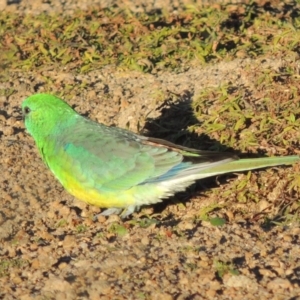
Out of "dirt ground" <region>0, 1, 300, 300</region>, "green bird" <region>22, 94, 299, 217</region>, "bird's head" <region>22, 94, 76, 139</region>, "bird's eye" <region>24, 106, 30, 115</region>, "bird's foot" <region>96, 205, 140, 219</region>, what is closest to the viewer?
"dirt ground" <region>0, 1, 300, 300</region>

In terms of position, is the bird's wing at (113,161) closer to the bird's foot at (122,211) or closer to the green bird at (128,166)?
the green bird at (128,166)

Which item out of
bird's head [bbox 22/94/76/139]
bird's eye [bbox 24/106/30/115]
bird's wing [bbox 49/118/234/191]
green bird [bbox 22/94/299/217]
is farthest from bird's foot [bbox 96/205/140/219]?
bird's eye [bbox 24/106/30/115]

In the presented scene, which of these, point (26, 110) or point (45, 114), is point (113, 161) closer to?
point (45, 114)

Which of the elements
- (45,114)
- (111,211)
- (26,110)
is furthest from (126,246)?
(26,110)

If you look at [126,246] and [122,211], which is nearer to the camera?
[126,246]

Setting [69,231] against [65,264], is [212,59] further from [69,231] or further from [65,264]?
[65,264]

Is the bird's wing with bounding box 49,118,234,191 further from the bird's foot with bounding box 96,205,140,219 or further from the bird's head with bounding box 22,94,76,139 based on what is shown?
the bird's head with bounding box 22,94,76,139

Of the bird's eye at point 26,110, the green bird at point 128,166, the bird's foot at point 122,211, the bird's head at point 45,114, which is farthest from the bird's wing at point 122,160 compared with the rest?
the bird's eye at point 26,110

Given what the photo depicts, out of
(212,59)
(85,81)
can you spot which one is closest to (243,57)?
(212,59)
